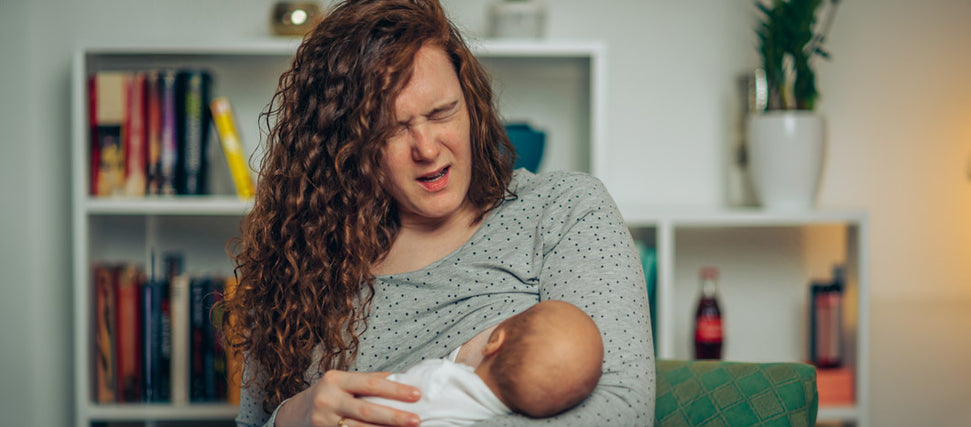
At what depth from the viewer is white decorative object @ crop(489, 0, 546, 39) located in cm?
205

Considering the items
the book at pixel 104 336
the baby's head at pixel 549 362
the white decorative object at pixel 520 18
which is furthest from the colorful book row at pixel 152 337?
the baby's head at pixel 549 362

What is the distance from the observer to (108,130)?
198 centimetres

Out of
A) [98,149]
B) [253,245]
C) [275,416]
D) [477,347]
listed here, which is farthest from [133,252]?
[477,347]

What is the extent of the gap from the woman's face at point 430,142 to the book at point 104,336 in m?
1.20

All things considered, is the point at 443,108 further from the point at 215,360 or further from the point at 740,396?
the point at 215,360

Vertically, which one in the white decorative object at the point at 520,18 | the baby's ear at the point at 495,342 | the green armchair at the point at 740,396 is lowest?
the green armchair at the point at 740,396

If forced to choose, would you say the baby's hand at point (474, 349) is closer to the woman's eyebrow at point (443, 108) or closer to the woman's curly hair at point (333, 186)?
the woman's curly hair at point (333, 186)

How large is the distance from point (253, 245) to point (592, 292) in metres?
0.60

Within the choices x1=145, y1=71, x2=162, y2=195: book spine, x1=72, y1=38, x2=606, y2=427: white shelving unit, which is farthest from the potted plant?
x1=145, y1=71, x2=162, y2=195: book spine

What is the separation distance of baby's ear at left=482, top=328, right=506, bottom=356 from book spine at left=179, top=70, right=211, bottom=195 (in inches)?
49.2

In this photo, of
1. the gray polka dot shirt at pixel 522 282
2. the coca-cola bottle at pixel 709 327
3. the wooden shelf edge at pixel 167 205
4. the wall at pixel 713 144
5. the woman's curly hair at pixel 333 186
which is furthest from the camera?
→ the wall at pixel 713 144

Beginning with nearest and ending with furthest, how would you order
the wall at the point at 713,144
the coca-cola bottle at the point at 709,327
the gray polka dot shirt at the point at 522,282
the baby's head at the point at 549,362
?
the baby's head at the point at 549,362
the gray polka dot shirt at the point at 522,282
the coca-cola bottle at the point at 709,327
the wall at the point at 713,144

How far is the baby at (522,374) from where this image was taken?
0.95m

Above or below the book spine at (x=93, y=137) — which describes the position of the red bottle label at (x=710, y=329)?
below
